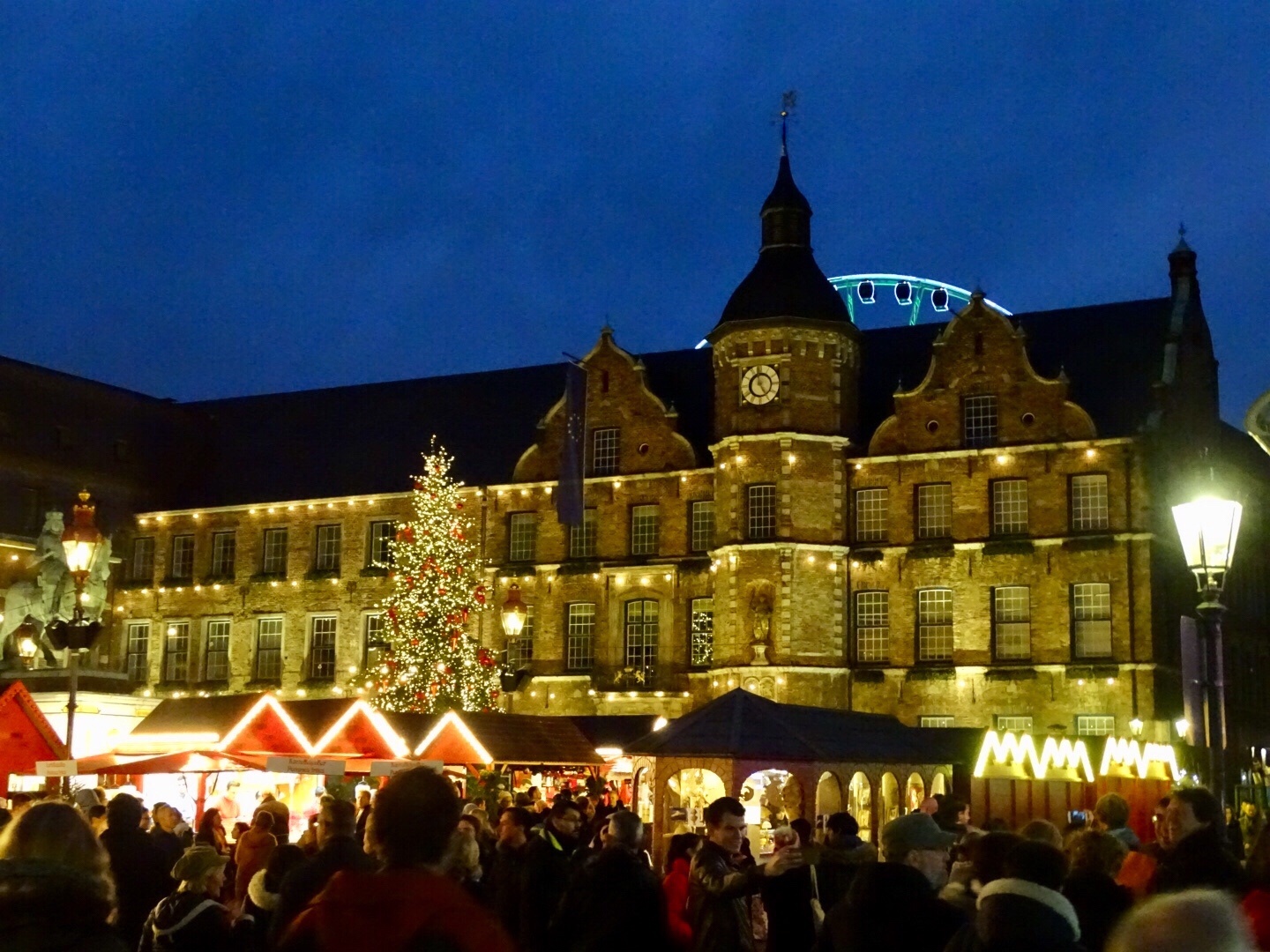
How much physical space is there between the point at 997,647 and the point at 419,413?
57.4ft

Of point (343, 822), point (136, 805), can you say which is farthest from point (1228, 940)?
point (136, 805)

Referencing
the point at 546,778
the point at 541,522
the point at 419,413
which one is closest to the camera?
the point at 546,778

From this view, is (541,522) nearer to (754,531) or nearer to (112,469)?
(754,531)

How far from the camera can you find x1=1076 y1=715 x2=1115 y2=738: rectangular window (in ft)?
115

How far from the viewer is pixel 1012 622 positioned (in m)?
36.5

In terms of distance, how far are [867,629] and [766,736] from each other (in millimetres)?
16946

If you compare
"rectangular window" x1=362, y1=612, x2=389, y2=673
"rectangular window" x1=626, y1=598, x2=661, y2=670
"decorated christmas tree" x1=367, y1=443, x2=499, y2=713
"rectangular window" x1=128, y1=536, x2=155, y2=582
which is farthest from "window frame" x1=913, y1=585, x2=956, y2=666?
"rectangular window" x1=128, y1=536, x2=155, y2=582

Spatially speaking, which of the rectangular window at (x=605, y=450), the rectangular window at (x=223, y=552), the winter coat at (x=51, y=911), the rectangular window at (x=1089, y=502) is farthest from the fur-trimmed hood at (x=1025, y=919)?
the rectangular window at (x=223, y=552)

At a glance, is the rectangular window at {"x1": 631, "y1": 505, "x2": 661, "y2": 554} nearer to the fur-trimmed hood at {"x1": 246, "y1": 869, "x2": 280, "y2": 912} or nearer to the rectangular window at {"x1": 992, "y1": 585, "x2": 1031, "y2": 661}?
the rectangular window at {"x1": 992, "y1": 585, "x2": 1031, "y2": 661}

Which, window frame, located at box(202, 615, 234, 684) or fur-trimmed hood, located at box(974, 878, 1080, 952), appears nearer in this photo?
fur-trimmed hood, located at box(974, 878, 1080, 952)

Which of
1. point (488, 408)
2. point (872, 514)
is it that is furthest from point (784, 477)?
point (488, 408)

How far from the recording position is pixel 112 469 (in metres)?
47.2

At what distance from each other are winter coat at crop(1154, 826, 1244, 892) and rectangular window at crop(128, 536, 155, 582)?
4294 centimetres

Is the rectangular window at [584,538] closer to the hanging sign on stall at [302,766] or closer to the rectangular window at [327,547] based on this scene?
the rectangular window at [327,547]
